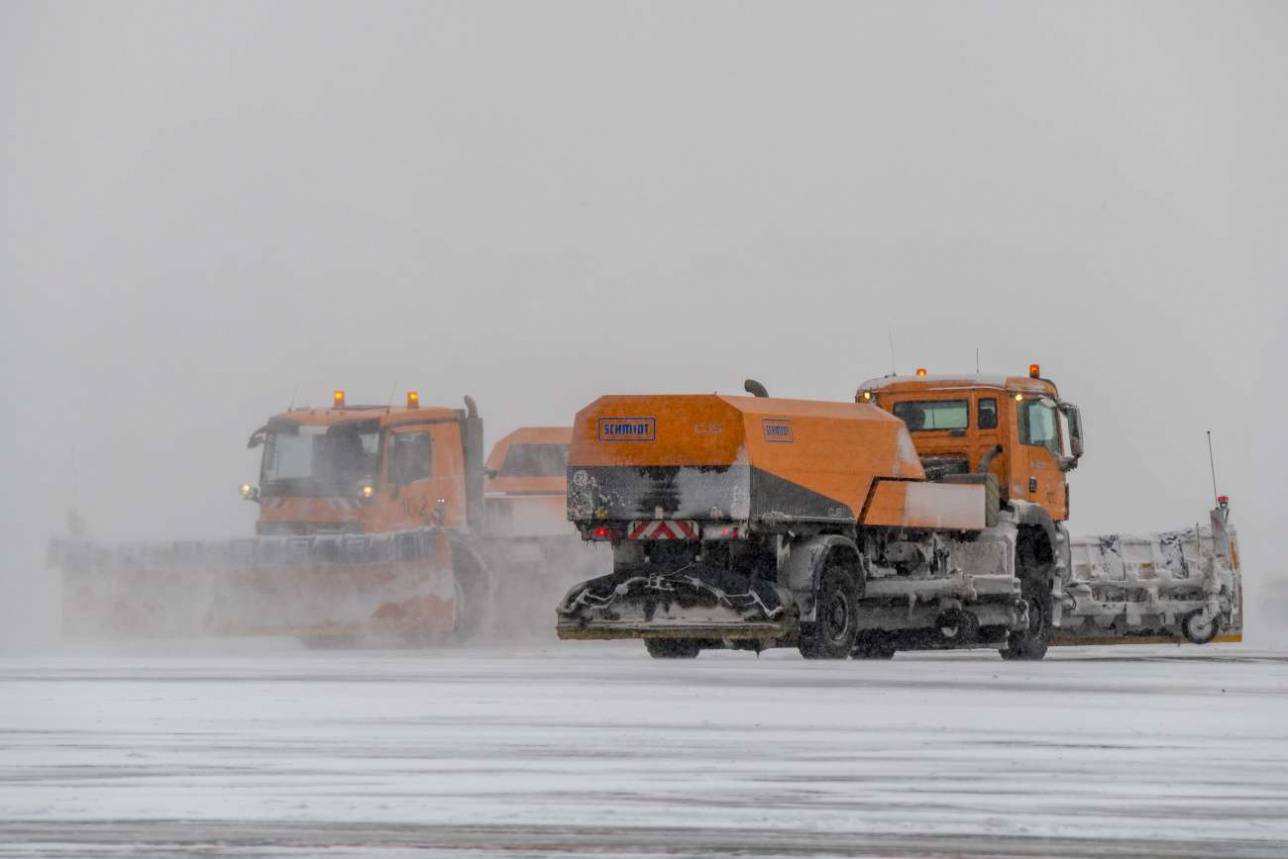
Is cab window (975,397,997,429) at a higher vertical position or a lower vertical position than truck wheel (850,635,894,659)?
higher

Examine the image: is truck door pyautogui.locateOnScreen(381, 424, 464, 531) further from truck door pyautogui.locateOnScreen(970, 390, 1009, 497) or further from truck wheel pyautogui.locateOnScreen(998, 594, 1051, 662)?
truck wheel pyautogui.locateOnScreen(998, 594, 1051, 662)

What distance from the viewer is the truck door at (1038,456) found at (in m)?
26.4

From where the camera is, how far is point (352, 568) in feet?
94.0

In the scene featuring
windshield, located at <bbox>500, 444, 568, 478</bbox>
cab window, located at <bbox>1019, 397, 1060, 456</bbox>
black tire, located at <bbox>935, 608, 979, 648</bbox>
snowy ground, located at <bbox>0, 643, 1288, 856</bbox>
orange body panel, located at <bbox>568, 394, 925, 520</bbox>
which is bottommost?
snowy ground, located at <bbox>0, 643, 1288, 856</bbox>

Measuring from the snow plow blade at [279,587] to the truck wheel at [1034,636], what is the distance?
6498 mm

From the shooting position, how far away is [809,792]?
36.0ft

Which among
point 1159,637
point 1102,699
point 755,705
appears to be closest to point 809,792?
point 755,705

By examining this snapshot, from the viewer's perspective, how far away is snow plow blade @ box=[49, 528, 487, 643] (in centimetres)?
2856

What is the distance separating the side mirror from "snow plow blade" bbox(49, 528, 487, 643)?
23.1ft

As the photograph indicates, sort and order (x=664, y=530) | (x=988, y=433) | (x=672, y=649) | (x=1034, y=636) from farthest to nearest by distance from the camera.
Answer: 1. (x=988, y=433)
2. (x=1034, y=636)
3. (x=672, y=649)
4. (x=664, y=530)

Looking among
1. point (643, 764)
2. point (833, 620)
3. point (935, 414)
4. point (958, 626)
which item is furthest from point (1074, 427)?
point (643, 764)

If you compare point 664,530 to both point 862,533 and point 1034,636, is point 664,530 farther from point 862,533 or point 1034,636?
point 1034,636

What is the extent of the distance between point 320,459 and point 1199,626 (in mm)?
11180

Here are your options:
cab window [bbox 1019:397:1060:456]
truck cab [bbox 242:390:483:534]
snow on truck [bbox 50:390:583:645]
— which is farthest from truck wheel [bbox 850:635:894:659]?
truck cab [bbox 242:390:483:534]
